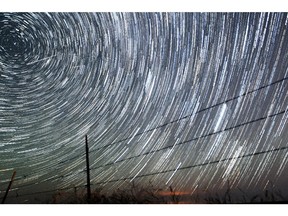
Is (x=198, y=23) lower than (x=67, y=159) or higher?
higher

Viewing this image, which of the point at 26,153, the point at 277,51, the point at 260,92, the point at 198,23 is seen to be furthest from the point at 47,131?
the point at 277,51

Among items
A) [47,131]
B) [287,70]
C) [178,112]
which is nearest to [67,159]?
[47,131]

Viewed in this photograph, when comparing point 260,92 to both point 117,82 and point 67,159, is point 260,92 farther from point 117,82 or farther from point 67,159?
point 67,159

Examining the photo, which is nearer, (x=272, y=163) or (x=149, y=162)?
(x=272, y=163)

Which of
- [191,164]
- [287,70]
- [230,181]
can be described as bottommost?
[230,181]

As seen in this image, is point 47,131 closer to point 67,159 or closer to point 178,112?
point 67,159

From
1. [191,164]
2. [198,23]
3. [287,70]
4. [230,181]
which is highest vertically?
[198,23]
